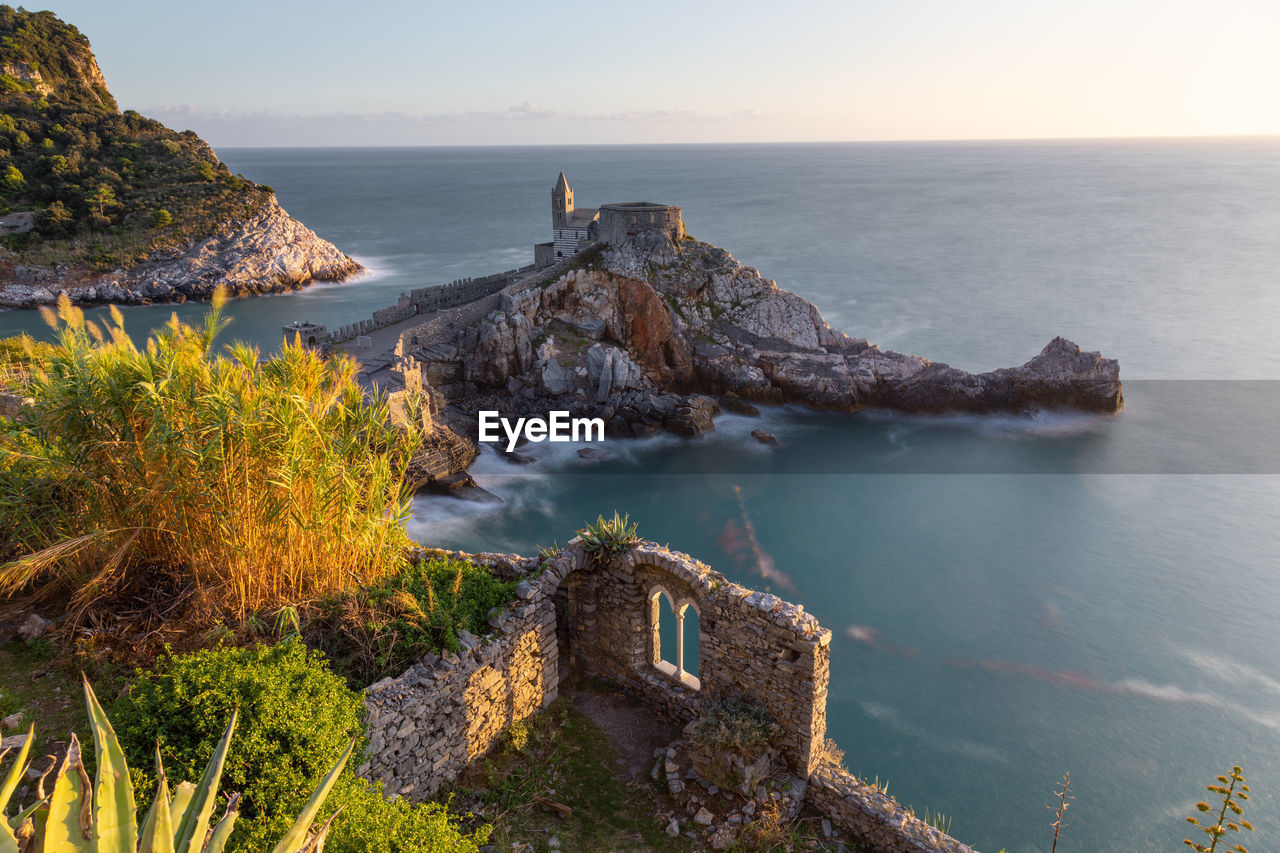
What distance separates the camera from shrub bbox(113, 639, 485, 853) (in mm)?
6266

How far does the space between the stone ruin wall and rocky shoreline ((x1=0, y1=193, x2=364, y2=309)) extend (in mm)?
46930

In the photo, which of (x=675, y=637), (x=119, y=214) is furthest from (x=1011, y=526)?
(x=119, y=214)

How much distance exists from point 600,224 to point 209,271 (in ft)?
94.2

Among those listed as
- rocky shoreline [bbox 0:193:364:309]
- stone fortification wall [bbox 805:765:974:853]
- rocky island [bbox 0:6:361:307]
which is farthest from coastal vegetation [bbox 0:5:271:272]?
stone fortification wall [bbox 805:765:974:853]

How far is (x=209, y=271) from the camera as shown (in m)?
49.4

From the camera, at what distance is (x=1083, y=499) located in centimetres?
2791

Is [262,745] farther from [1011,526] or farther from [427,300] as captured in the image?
[427,300]

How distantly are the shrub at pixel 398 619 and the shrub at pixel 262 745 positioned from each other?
132 cm

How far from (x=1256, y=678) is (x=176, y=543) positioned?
23.9 m

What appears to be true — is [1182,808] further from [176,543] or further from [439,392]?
[439,392]

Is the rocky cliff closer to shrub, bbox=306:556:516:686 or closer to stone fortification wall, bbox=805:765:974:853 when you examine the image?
shrub, bbox=306:556:516:686

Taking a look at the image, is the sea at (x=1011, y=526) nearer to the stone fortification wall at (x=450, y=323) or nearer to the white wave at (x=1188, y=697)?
the white wave at (x=1188, y=697)

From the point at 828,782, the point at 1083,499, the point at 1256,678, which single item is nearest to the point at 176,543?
the point at 828,782

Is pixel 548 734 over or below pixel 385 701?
below
